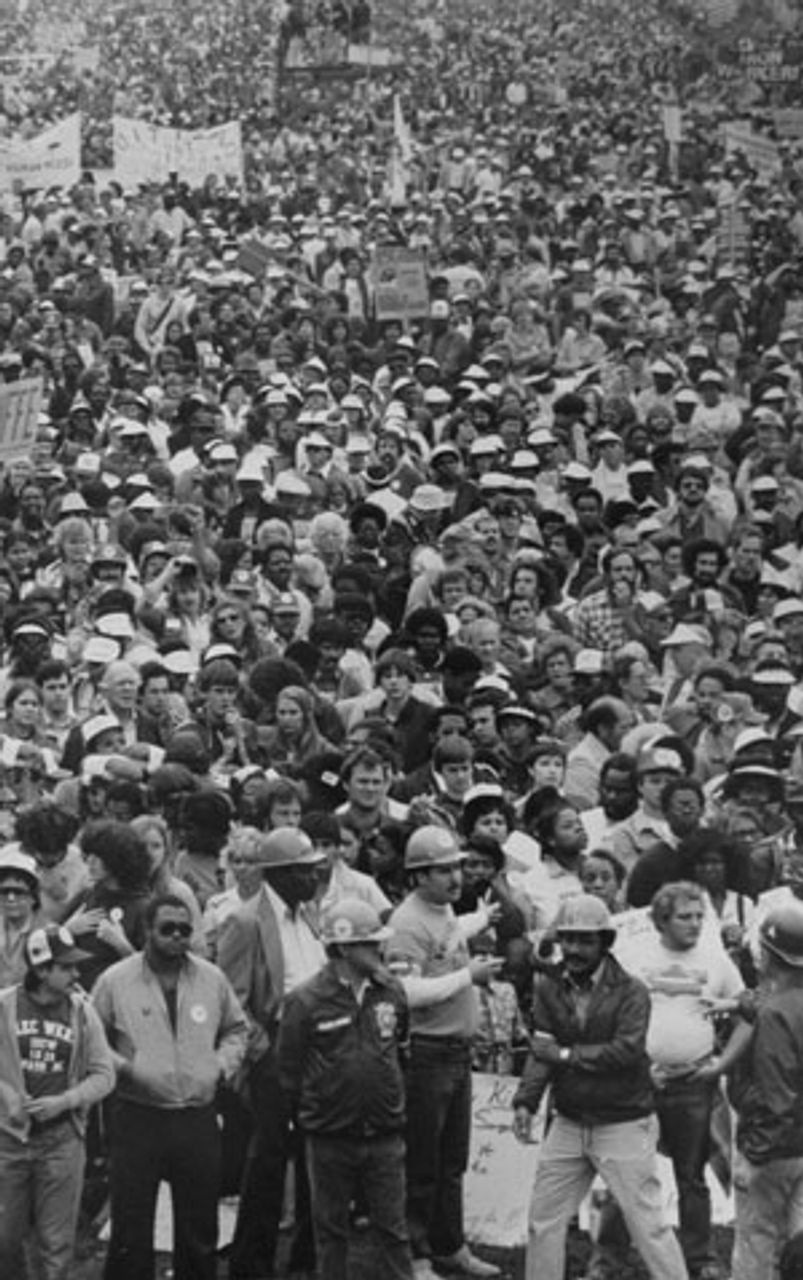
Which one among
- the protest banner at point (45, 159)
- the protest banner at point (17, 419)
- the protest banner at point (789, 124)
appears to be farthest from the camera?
the protest banner at point (789, 124)

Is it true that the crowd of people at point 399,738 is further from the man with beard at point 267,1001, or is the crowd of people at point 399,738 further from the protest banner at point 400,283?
the protest banner at point 400,283

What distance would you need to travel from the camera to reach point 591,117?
4397 cm

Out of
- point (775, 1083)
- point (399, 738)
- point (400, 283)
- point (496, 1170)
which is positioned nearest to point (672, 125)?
point (400, 283)

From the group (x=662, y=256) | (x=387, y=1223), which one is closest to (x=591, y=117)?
(x=662, y=256)

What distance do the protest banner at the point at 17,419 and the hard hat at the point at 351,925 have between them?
878cm

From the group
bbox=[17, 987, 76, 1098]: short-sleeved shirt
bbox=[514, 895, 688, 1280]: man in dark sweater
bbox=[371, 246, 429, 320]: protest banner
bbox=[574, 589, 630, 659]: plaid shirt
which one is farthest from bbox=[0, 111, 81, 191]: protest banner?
bbox=[17, 987, 76, 1098]: short-sleeved shirt

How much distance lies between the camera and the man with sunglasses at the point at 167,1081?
11133 millimetres

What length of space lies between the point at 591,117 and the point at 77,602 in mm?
26667

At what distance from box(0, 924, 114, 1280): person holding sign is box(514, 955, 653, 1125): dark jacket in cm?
144

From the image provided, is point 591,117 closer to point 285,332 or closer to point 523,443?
point 285,332

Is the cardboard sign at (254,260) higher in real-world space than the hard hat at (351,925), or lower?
lower

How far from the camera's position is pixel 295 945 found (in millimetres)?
11805

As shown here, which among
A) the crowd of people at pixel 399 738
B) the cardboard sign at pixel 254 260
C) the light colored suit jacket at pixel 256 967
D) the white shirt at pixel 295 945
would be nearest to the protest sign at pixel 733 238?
the crowd of people at pixel 399 738

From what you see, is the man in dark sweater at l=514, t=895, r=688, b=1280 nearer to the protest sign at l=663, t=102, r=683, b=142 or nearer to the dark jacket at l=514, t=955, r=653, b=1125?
the dark jacket at l=514, t=955, r=653, b=1125
